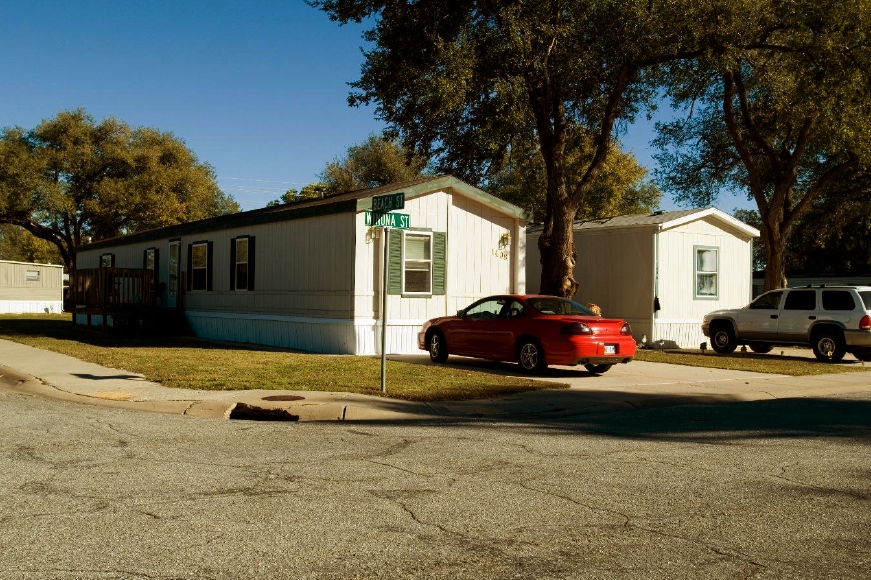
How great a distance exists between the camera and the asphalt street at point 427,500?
15.6ft

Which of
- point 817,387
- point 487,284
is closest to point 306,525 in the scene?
point 817,387

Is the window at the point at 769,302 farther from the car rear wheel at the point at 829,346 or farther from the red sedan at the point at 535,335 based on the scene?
the red sedan at the point at 535,335

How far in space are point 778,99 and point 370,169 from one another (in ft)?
→ 113

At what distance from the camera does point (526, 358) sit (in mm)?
15898

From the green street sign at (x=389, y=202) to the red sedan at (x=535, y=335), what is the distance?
4.68m

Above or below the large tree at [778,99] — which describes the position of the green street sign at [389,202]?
below

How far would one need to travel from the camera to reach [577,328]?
15.1m

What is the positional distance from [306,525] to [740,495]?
325 centimetres

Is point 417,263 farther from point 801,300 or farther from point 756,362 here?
point 801,300

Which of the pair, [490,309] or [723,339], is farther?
[723,339]

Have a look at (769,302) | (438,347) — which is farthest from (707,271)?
(438,347)

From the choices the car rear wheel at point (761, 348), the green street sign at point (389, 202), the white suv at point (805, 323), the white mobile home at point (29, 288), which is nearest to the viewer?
the green street sign at point (389, 202)

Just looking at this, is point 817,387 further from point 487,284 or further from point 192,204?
point 192,204

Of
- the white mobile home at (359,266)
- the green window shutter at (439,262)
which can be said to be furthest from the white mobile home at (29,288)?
the green window shutter at (439,262)
